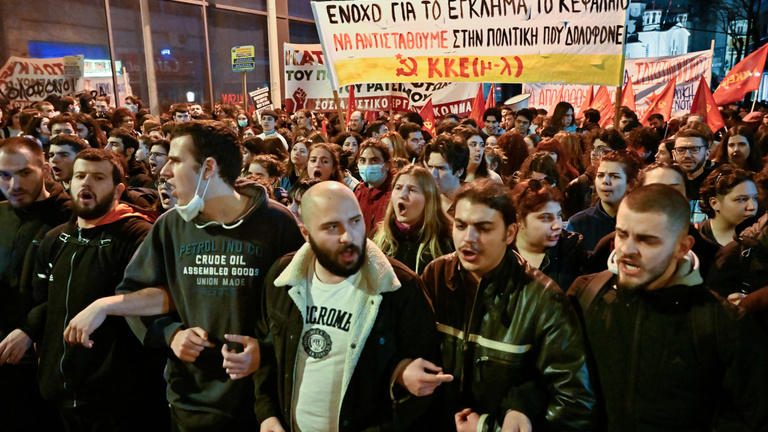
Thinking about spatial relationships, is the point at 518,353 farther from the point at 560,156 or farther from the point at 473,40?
the point at 473,40

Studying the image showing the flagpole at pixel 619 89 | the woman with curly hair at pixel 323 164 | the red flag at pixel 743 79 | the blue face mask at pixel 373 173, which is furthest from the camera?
the red flag at pixel 743 79

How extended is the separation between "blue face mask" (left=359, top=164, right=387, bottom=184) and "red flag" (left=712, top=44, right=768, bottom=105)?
8056mm

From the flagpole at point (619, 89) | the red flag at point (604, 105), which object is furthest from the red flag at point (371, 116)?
the flagpole at point (619, 89)

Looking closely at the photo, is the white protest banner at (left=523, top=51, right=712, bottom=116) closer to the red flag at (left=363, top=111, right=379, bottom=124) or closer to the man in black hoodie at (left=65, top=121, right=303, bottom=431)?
the red flag at (left=363, top=111, right=379, bottom=124)

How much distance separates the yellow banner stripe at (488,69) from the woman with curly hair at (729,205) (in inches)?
117

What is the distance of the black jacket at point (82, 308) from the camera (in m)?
3.18

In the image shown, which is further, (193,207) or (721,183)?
(721,183)

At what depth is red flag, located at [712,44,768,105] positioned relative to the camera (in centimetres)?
1016

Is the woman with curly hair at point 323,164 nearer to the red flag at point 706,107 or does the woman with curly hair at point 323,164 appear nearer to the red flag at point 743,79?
the red flag at point 706,107

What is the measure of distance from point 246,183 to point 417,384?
130cm

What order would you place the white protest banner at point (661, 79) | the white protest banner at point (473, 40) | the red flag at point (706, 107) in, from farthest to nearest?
1. the white protest banner at point (661, 79)
2. the red flag at point (706, 107)
3. the white protest banner at point (473, 40)

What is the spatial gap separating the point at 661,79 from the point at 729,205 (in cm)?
1156

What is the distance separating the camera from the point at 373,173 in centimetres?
512

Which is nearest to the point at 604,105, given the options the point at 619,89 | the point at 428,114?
the point at 428,114
